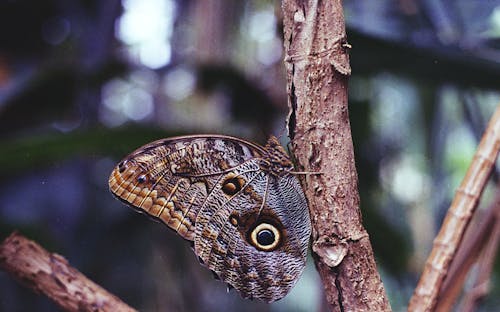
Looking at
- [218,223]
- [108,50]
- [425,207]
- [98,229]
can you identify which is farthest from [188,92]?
[218,223]

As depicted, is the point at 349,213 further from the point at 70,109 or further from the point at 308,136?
the point at 70,109

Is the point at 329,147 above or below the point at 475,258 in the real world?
above

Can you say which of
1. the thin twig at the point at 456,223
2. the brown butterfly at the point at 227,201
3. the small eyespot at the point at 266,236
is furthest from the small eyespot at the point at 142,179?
the thin twig at the point at 456,223

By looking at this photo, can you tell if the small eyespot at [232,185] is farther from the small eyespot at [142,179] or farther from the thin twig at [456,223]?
the thin twig at [456,223]

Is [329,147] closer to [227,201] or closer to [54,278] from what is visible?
[227,201]

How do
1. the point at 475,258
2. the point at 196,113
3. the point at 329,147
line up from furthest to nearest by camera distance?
the point at 196,113
the point at 475,258
the point at 329,147

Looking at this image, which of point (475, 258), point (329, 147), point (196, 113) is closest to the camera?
point (329, 147)

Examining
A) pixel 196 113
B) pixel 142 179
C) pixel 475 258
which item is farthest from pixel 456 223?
pixel 196 113

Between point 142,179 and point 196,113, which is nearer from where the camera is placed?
point 142,179
